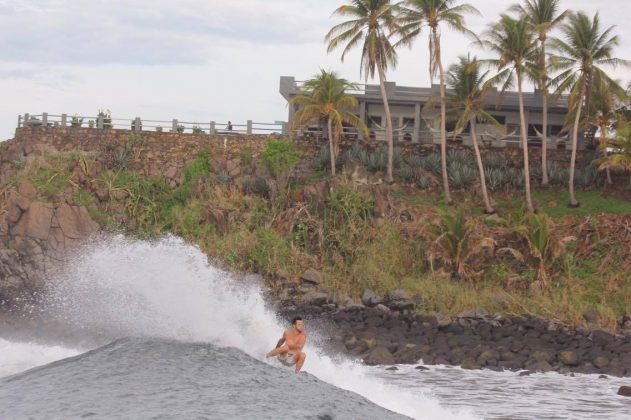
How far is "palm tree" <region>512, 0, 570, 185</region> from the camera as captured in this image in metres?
36.8

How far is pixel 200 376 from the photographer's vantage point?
48.3 ft

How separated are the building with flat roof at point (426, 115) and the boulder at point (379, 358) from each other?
19.3m

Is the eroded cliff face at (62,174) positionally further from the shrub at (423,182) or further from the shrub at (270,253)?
the shrub at (423,182)

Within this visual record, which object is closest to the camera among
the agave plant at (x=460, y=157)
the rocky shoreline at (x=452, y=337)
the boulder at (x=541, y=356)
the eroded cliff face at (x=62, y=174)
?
the rocky shoreline at (x=452, y=337)

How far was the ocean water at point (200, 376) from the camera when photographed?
12953 mm

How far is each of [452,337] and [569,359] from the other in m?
3.96

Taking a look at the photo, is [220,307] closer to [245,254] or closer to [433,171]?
[245,254]

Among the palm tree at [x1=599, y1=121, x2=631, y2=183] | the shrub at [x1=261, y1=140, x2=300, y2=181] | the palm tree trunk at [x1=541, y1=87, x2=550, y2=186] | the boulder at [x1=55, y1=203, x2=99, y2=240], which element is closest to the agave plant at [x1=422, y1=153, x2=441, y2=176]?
the palm tree trunk at [x1=541, y1=87, x2=550, y2=186]

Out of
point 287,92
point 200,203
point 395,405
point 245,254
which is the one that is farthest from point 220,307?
point 287,92

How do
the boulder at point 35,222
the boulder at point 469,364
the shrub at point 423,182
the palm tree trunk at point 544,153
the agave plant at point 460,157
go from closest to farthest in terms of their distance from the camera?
the boulder at point 469,364, the boulder at point 35,222, the palm tree trunk at point 544,153, the shrub at point 423,182, the agave plant at point 460,157

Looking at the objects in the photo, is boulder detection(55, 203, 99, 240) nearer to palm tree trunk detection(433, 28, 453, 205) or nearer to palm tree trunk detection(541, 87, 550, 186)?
palm tree trunk detection(433, 28, 453, 205)

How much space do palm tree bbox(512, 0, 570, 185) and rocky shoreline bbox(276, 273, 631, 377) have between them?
1180cm

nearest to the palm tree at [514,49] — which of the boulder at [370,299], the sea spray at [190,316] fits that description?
the boulder at [370,299]

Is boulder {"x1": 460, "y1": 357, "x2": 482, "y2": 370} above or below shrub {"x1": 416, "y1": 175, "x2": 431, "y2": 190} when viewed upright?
below
